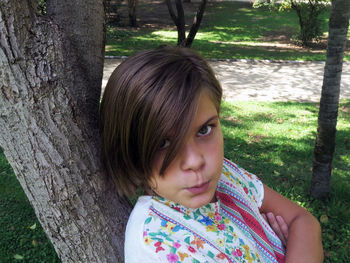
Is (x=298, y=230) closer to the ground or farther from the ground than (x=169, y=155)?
closer to the ground

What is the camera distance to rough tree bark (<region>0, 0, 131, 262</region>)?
1.12 m

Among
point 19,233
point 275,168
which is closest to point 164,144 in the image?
point 19,233

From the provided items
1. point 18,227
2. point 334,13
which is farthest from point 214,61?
point 18,227

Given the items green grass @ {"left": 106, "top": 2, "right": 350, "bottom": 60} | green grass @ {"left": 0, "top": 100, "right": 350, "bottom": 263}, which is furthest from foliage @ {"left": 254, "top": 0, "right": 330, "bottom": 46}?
green grass @ {"left": 0, "top": 100, "right": 350, "bottom": 263}

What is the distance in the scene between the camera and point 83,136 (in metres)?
1.29

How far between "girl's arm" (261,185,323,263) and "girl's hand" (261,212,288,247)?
25 millimetres

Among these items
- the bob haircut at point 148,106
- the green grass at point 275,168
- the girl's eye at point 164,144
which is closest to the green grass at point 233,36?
Answer: the green grass at point 275,168

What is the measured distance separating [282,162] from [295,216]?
9.55 ft

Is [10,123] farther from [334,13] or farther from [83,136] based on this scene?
[334,13]

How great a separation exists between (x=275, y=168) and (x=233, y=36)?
13555 mm

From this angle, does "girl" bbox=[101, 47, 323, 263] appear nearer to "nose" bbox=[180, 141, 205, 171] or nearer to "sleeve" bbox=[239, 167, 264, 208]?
"nose" bbox=[180, 141, 205, 171]

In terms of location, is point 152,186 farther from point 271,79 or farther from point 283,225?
point 271,79

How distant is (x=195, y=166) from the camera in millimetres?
1133

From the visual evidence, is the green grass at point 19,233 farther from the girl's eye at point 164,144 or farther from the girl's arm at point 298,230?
the girl's eye at point 164,144
